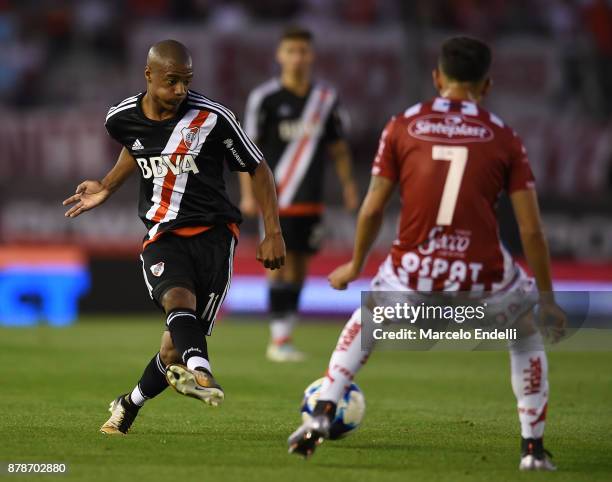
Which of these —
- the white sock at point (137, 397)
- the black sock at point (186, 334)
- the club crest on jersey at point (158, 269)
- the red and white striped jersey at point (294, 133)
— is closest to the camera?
the black sock at point (186, 334)

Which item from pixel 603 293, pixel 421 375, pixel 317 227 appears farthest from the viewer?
pixel 603 293

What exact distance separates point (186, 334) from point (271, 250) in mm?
642

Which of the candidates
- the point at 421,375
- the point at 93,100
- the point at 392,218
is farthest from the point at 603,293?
the point at 93,100

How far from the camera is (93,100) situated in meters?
16.9

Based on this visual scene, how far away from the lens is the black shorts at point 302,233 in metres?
11.5

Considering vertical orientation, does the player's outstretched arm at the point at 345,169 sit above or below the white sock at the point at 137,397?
above

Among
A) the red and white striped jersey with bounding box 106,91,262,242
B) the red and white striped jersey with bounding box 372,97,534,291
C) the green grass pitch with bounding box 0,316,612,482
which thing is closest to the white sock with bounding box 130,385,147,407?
the green grass pitch with bounding box 0,316,612,482

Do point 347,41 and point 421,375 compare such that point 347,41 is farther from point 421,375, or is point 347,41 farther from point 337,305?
point 421,375

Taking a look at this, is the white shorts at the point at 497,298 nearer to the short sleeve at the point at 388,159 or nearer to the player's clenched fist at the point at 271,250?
the short sleeve at the point at 388,159

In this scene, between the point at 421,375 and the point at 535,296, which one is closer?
the point at 535,296

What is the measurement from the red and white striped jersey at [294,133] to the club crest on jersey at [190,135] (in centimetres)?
506

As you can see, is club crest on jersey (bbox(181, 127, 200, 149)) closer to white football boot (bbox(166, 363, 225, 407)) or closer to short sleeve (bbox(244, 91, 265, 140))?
white football boot (bbox(166, 363, 225, 407))

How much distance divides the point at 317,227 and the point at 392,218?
4.22 m

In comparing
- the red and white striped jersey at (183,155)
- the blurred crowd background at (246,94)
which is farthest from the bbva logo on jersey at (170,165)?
the blurred crowd background at (246,94)
